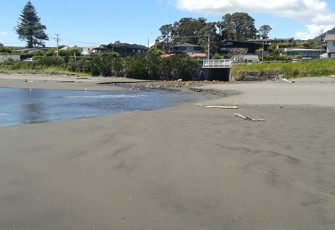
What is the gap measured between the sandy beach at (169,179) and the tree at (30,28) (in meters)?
128

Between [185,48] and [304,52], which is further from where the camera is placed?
[185,48]

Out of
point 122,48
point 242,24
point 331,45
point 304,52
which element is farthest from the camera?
point 242,24

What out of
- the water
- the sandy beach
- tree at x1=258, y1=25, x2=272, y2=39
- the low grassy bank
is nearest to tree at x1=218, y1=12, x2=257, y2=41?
tree at x1=258, y1=25, x2=272, y2=39

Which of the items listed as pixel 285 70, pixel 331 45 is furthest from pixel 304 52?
pixel 285 70

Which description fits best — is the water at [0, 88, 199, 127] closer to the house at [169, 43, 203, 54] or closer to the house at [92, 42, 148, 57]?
the house at [92, 42, 148, 57]

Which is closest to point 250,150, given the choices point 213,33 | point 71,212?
point 71,212

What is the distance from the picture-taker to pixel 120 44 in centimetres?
10794

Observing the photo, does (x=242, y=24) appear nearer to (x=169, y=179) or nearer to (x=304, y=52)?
(x=304, y=52)

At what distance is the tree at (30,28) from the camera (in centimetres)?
13088

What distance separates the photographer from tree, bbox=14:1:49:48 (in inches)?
5153

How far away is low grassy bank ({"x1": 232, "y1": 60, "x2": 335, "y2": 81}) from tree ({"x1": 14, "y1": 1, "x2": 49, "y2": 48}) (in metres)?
91.7

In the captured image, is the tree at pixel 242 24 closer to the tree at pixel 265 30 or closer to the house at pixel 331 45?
the tree at pixel 265 30

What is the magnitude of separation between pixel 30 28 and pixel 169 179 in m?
136

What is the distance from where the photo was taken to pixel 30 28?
429ft
